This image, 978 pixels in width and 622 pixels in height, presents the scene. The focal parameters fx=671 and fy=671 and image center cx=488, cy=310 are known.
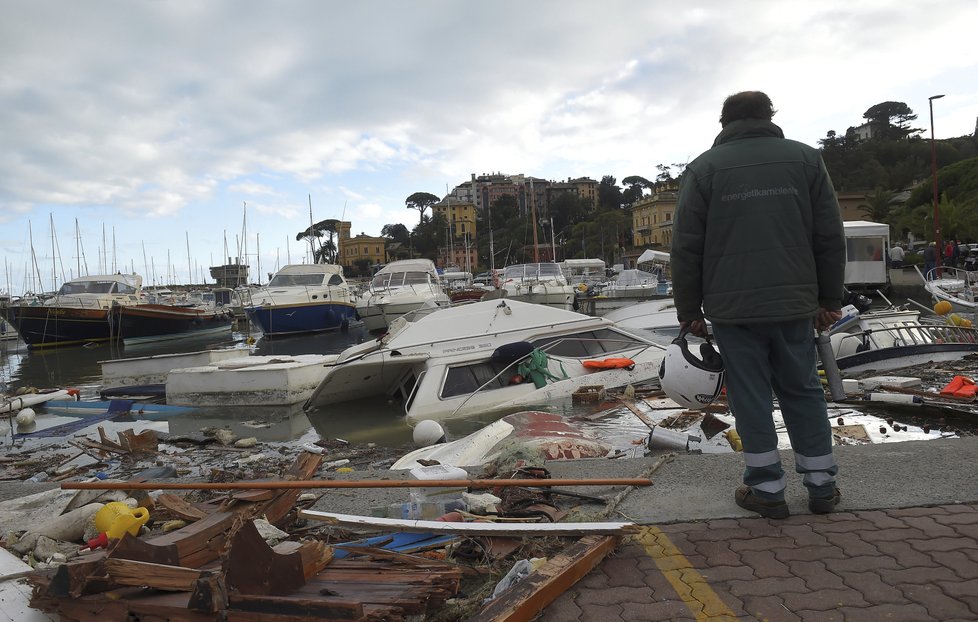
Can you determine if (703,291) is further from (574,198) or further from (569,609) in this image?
(574,198)

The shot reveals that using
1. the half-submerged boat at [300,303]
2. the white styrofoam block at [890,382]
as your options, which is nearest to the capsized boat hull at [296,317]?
the half-submerged boat at [300,303]

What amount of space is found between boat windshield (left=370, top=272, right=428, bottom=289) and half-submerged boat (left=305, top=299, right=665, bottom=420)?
1795cm

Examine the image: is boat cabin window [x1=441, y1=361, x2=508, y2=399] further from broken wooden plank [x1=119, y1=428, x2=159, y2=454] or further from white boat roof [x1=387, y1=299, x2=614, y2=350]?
broken wooden plank [x1=119, y1=428, x2=159, y2=454]

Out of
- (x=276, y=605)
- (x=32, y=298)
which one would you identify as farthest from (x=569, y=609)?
(x=32, y=298)

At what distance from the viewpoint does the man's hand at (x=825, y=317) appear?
122 inches

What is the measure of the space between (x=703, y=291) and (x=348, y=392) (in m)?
8.84

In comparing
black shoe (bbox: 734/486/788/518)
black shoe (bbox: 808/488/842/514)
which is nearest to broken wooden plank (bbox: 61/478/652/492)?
black shoe (bbox: 734/486/788/518)

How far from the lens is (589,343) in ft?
Answer: 36.1

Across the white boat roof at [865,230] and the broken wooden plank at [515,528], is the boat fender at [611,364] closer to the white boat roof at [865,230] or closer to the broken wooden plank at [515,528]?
the broken wooden plank at [515,528]

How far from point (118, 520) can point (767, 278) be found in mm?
3239

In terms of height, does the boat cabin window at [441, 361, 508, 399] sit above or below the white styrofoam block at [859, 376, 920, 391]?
above

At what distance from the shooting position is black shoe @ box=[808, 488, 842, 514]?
3.04 m

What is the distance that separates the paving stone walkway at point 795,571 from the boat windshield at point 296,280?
30.3 meters

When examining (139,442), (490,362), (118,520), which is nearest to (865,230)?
(490,362)
